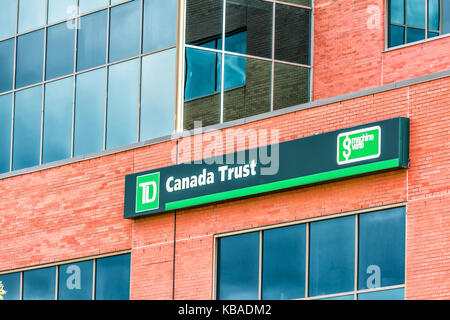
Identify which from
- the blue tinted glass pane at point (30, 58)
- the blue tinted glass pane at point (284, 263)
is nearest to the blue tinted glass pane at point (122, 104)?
the blue tinted glass pane at point (30, 58)

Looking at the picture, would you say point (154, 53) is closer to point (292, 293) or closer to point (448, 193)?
point (292, 293)

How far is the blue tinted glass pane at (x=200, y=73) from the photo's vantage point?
90.2 feet

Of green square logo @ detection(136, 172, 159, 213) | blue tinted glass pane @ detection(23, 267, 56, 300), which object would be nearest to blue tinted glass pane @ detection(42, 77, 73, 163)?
blue tinted glass pane @ detection(23, 267, 56, 300)

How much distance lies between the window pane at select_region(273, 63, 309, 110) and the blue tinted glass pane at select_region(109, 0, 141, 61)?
3.43 m

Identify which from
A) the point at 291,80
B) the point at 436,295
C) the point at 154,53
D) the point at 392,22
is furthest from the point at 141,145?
the point at 436,295

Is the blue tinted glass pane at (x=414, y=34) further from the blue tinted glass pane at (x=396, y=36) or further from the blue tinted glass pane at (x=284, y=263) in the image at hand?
the blue tinted glass pane at (x=284, y=263)

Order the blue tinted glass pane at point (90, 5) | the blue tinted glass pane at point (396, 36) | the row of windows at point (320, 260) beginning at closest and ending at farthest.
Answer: the row of windows at point (320, 260) < the blue tinted glass pane at point (396, 36) < the blue tinted glass pane at point (90, 5)

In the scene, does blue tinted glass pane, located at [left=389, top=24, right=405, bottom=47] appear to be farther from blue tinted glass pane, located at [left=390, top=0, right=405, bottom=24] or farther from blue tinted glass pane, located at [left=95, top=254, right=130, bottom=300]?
blue tinted glass pane, located at [left=95, top=254, right=130, bottom=300]

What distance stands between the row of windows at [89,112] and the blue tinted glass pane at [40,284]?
288 cm

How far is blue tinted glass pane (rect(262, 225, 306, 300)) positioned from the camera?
2392 centimetres

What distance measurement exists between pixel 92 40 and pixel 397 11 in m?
7.48

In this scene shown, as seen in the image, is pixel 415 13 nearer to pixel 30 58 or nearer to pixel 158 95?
pixel 158 95

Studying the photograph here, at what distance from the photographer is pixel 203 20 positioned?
91.7 feet

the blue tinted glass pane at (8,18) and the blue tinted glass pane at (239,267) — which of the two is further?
the blue tinted glass pane at (8,18)
